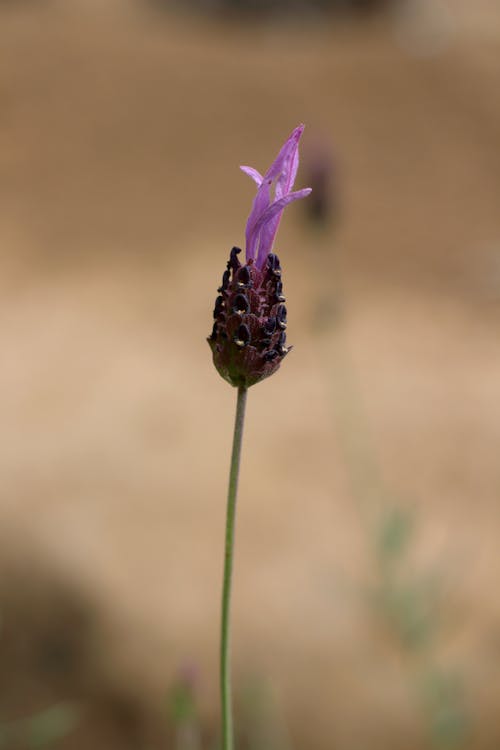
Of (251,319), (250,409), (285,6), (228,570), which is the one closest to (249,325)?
(251,319)

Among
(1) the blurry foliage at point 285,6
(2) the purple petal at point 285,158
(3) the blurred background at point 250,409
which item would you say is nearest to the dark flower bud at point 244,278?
(2) the purple petal at point 285,158

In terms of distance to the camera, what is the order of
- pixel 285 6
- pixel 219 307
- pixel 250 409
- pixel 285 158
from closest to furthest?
pixel 285 158
pixel 219 307
pixel 250 409
pixel 285 6

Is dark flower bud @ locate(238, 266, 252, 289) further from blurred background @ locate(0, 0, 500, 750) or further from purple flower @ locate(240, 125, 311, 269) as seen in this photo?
blurred background @ locate(0, 0, 500, 750)

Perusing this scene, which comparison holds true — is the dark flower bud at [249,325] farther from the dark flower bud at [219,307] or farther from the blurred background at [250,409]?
the blurred background at [250,409]

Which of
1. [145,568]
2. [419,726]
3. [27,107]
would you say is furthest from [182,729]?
[27,107]

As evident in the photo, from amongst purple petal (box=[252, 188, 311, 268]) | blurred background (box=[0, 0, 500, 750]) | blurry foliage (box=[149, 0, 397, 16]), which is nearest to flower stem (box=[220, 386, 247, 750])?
purple petal (box=[252, 188, 311, 268])

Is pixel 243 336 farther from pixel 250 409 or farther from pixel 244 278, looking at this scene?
pixel 250 409
